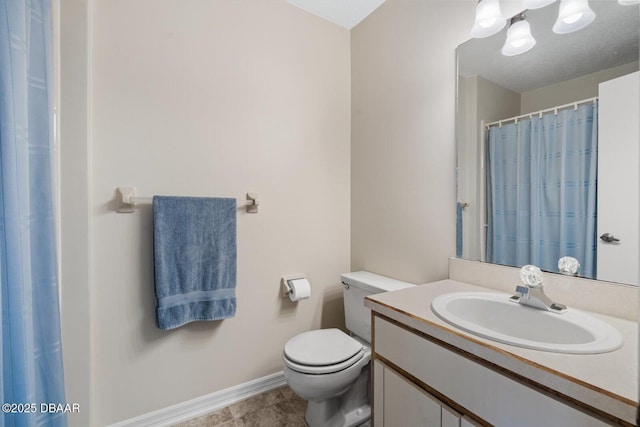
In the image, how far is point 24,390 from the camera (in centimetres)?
67

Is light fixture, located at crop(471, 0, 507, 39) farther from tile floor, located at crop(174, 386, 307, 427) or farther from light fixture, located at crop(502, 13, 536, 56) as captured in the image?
tile floor, located at crop(174, 386, 307, 427)

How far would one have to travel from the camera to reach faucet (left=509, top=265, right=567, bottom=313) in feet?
3.08

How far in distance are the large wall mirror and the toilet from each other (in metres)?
0.67

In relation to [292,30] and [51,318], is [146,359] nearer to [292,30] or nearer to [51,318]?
[51,318]

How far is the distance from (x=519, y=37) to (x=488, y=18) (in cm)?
16

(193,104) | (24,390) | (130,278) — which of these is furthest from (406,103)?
(24,390)

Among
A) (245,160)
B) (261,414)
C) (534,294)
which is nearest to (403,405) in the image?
(534,294)

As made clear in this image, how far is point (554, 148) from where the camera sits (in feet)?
3.53

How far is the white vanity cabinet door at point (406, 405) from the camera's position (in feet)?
2.91

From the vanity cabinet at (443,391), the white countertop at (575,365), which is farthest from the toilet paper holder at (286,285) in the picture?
the white countertop at (575,365)

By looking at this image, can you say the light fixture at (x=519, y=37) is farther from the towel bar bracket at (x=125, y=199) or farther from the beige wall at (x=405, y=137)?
the towel bar bracket at (x=125, y=199)

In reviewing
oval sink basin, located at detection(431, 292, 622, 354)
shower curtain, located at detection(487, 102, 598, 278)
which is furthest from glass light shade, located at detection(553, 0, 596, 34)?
oval sink basin, located at detection(431, 292, 622, 354)

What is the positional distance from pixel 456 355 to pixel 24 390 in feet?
3.75

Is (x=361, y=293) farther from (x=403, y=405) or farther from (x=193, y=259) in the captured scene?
(x=193, y=259)
